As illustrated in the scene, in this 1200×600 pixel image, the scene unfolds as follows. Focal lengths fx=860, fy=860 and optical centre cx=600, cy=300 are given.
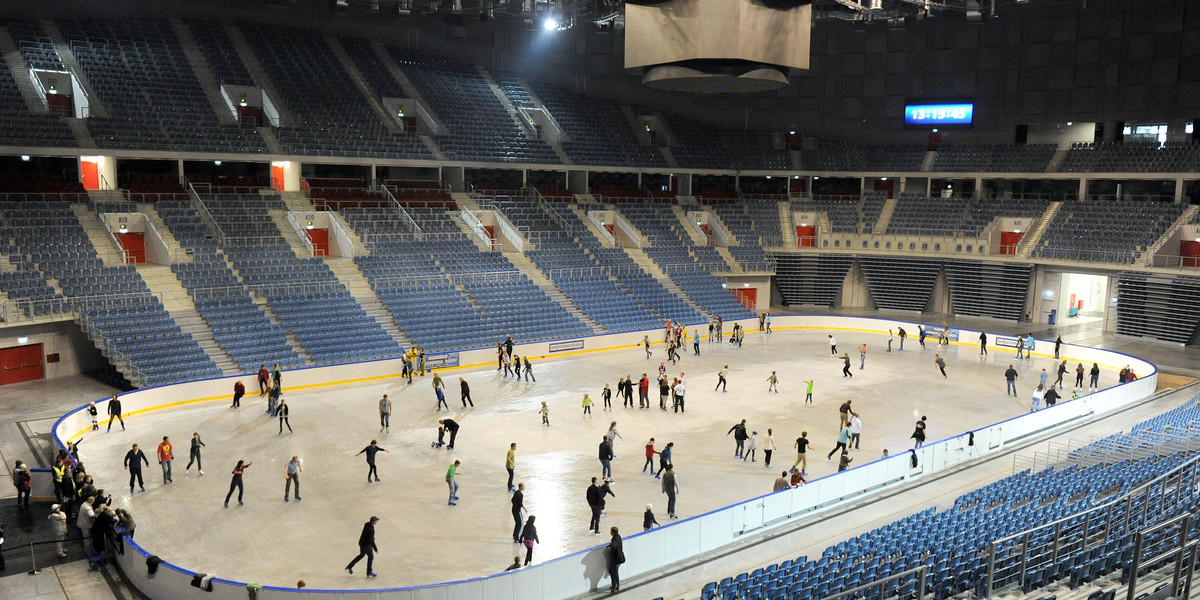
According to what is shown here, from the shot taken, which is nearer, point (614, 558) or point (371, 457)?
point (614, 558)

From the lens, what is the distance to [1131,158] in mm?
44469

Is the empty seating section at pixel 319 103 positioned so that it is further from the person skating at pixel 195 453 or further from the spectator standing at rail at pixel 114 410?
the person skating at pixel 195 453

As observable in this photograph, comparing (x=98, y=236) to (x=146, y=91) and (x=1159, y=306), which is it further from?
(x=1159, y=306)

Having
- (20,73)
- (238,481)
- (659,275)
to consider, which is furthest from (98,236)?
(659,275)

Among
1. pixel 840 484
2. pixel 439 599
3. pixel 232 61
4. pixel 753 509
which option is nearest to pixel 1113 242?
pixel 840 484

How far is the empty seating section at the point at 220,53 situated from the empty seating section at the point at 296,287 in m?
8.42

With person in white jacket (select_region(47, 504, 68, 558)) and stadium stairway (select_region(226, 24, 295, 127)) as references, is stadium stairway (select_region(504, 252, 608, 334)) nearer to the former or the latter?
stadium stairway (select_region(226, 24, 295, 127))

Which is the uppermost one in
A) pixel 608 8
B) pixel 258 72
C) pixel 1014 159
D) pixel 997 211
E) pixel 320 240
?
pixel 608 8

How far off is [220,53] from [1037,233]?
43747 mm

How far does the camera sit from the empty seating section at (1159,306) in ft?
125

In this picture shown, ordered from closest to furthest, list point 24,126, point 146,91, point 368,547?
1. point 368,547
2. point 24,126
3. point 146,91

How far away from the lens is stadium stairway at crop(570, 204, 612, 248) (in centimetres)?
4684

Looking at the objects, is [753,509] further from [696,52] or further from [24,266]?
[24,266]

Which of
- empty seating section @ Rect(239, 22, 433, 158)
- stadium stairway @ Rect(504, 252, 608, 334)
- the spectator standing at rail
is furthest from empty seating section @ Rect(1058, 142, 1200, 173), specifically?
the spectator standing at rail
